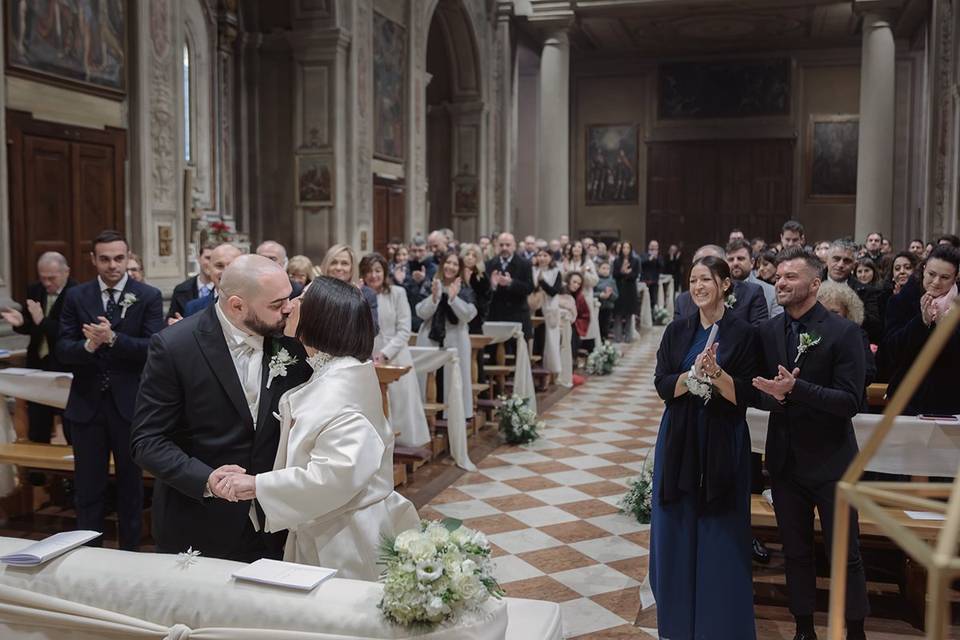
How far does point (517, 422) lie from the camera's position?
8.30 m

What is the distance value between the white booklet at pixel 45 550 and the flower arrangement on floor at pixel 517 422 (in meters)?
5.75

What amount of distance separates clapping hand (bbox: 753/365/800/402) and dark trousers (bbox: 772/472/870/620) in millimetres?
488

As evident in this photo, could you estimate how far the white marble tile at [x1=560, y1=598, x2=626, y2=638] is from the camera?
4.37 m

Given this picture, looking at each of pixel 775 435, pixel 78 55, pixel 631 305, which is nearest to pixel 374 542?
pixel 775 435

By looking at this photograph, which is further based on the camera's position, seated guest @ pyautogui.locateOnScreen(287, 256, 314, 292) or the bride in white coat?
seated guest @ pyautogui.locateOnScreen(287, 256, 314, 292)

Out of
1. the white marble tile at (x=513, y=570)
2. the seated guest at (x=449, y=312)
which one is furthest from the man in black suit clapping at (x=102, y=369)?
the seated guest at (x=449, y=312)

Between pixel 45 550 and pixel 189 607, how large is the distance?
1.74ft

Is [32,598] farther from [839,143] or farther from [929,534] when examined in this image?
[839,143]

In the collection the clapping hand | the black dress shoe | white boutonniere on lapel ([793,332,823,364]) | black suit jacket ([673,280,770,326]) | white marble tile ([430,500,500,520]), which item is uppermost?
black suit jacket ([673,280,770,326])

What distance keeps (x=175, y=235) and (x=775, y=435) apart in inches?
321

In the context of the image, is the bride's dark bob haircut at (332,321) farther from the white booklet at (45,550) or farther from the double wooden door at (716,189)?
the double wooden door at (716,189)

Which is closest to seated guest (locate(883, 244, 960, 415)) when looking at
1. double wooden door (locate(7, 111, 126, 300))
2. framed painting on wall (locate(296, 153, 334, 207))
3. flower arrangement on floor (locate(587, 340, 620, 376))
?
flower arrangement on floor (locate(587, 340, 620, 376))

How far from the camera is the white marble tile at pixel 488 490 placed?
6.77 m

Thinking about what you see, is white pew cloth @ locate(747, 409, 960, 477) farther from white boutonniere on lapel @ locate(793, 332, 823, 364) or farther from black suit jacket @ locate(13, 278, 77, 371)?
black suit jacket @ locate(13, 278, 77, 371)
